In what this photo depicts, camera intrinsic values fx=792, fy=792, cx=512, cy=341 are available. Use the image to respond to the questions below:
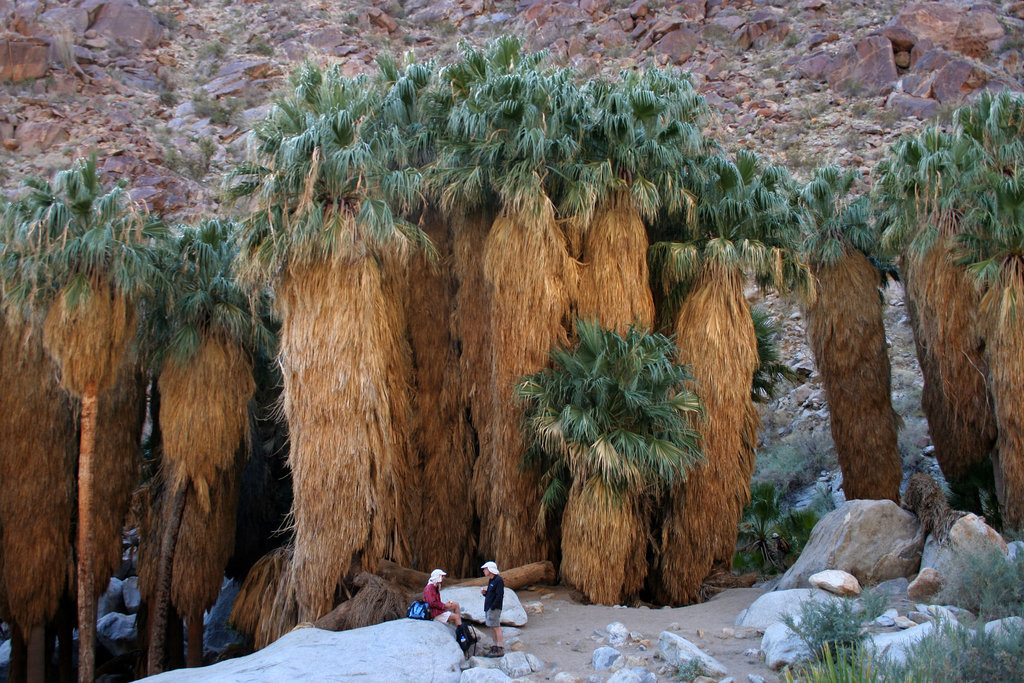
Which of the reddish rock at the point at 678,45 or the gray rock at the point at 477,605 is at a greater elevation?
the reddish rock at the point at 678,45

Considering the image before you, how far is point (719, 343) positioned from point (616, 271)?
214 centimetres

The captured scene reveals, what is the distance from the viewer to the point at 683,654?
8359 mm

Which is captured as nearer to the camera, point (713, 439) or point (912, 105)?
point (713, 439)

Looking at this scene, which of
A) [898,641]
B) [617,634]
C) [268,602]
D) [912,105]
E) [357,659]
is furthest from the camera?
[912,105]

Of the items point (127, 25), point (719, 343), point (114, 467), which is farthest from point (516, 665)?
point (127, 25)

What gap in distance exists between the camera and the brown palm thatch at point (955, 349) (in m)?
14.4

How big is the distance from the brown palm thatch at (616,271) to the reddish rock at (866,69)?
26.4m

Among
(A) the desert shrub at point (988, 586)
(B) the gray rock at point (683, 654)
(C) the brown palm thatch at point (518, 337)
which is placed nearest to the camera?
(B) the gray rock at point (683, 654)

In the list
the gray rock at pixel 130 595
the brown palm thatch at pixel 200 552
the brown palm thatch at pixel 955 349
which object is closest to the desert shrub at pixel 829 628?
the brown palm thatch at pixel 955 349

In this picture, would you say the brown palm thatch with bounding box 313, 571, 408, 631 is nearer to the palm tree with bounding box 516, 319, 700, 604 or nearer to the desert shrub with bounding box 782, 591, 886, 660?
the palm tree with bounding box 516, 319, 700, 604

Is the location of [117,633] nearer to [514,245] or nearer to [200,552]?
[200,552]

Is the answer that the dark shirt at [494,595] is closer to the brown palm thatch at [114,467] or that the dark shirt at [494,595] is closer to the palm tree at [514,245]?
the palm tree at [514,245]

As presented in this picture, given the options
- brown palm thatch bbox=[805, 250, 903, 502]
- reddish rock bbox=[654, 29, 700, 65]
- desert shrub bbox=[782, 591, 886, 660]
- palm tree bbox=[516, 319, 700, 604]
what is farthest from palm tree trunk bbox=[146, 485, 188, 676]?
reddish rock bbox=[654, 29, 700, 65]

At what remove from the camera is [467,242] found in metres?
14.5
